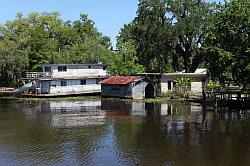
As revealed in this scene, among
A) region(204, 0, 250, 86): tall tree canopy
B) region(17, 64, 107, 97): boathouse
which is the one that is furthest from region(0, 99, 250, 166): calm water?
region(17, 64, 107, 97): boathouse

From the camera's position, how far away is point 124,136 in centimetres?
3728

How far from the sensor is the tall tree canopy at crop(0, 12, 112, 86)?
94250 mm

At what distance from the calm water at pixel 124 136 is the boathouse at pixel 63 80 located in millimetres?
18429

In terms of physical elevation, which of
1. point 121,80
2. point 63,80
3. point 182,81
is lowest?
point 182,81

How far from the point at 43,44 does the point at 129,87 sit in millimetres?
31358

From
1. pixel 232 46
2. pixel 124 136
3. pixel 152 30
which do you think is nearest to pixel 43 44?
pixel 152 30

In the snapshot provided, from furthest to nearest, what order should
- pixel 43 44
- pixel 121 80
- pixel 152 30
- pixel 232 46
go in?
pixel 43 44
pixel 152 30
pixel 121 80
pixel 232 46

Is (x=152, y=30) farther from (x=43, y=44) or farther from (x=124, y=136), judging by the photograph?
(x=124, y=136)

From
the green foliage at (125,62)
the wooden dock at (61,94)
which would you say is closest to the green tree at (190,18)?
the green foliage at (125,62)

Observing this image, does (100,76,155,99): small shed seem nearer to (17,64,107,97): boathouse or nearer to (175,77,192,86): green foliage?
(175,77,192,86): green foliage

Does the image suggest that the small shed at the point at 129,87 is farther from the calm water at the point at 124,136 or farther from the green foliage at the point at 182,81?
the calm water at the point at 124,136

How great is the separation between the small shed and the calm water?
1297cm

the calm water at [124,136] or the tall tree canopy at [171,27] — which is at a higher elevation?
the tall tree canopy at [171,27]

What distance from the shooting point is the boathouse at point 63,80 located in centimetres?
7681
